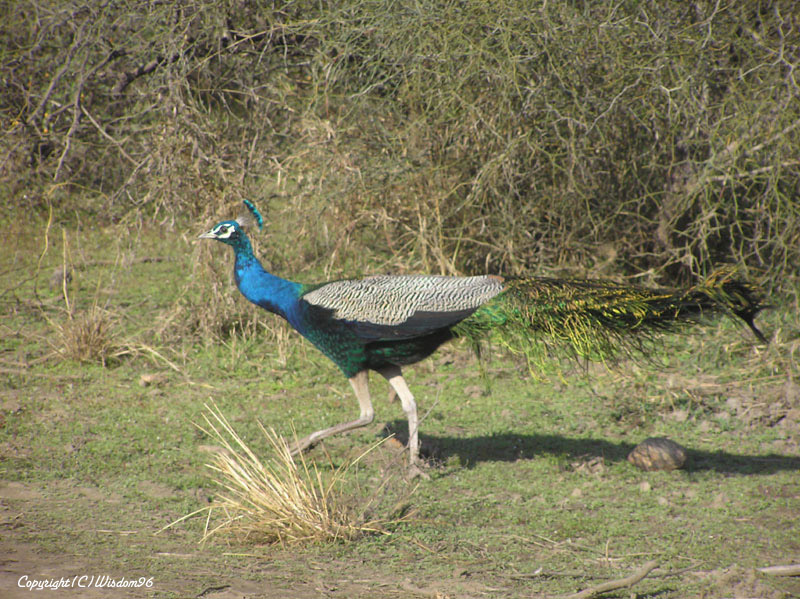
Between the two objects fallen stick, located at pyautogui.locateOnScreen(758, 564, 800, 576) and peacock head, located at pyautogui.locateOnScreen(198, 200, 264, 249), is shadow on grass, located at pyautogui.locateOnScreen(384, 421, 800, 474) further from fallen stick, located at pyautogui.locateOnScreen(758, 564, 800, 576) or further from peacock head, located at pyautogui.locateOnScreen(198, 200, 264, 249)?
peacock head, located at pyautogui.locateOnScreen(198, 200, 264, 249)

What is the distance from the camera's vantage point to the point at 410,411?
14.6 ft

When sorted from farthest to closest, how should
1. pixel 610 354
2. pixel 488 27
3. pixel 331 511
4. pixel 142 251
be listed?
pixel 142 251
pixel 488 27
pixel 610 354
pixel 331 511

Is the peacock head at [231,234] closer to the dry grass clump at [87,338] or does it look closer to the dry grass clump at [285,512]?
the dry grass clump at [285,512]

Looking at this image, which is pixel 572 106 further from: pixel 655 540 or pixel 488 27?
pixel 655 540

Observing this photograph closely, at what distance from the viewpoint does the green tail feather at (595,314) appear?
4.07 metres

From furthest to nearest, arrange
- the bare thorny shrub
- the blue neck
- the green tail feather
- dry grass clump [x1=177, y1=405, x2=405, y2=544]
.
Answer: the bare thorny shrub < the blue neck < the green tail feather < dry grass clump [x1=177, y1=405, x2=405, y2=544]

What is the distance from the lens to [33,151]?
699 cm

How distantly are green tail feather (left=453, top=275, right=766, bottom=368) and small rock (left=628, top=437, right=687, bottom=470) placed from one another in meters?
0.72

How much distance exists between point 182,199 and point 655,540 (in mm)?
3981

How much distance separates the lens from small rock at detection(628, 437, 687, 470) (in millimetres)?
4543

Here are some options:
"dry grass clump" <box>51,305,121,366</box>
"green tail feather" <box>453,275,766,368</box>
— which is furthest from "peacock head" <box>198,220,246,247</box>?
"dry grass clump" <box>51,305,121,366</box>

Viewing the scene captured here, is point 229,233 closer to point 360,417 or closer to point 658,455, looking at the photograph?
point 360,417

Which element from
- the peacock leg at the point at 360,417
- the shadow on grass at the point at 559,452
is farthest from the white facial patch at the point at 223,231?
the shadow on grass at the point at 559,452

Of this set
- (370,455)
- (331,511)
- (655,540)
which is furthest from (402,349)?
(655,540)
